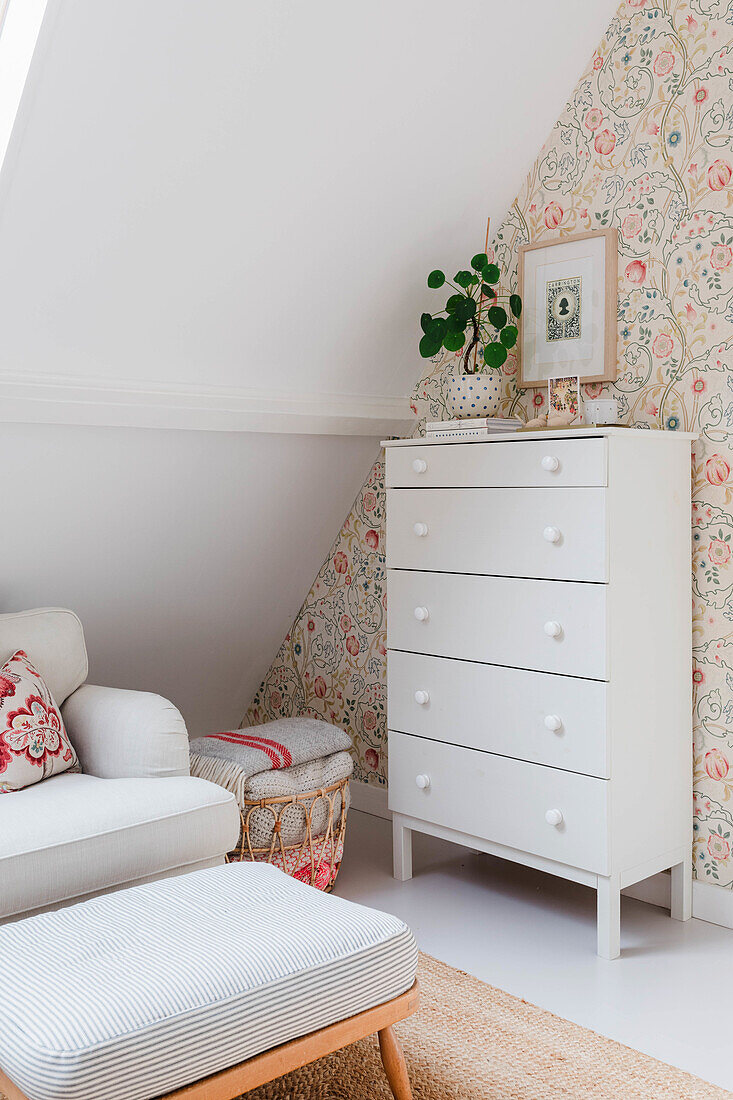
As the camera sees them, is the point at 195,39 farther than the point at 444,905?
No

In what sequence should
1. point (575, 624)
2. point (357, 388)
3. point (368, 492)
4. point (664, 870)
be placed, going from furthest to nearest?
1. point (368, 492)
2. point (357, 388)
3. point (664, 870)
4. point (575, 624)

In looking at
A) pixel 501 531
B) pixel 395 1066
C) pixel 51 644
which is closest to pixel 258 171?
pixel 501 531

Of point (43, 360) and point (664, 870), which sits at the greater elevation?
point (43, 360)

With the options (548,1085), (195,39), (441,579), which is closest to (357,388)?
(441,579)

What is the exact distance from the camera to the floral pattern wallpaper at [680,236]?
2.49 meters

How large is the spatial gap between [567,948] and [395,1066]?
85 centimetres

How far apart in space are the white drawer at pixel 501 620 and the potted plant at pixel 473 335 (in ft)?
1.64

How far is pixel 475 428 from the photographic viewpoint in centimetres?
263

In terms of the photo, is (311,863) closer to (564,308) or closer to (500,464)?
(500,464)

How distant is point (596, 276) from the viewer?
8.99 feet

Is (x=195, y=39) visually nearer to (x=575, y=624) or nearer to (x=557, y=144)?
(x=557, y=144)

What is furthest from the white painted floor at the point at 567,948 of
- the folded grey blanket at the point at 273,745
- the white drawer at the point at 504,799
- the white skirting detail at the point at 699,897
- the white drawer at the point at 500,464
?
the white drawer at the point at 500,464

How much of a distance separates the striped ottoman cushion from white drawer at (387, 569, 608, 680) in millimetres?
890

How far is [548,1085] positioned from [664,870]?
2.95 ft
